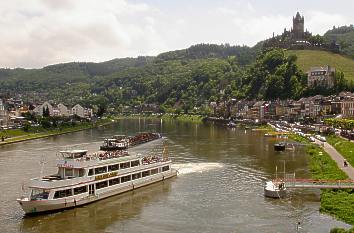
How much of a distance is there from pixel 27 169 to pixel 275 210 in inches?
1441

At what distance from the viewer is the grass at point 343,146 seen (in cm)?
6631

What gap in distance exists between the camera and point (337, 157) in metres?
68.6

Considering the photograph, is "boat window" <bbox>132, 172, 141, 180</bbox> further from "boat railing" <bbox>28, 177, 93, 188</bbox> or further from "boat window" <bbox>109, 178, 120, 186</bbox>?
"boat railing" <bbox>28, 177, 93, 188</bbox>

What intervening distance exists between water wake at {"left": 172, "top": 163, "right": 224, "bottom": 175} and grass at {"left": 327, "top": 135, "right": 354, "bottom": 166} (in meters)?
18.2

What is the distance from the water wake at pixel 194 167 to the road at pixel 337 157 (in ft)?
53.2

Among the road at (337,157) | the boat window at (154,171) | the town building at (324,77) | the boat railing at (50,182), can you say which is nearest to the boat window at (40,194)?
the boat railing at (50,182)

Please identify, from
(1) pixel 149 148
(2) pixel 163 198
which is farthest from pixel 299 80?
(2) pixel 163 198

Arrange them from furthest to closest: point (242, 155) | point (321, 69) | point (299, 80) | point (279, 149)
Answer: point (299, 80)
point (321, 69)
point (279, 149)
point (242, 155)

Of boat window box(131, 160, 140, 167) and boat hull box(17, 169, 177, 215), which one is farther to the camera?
boat window box(131, 160, 140, 167)

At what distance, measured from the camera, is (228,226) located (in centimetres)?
3659

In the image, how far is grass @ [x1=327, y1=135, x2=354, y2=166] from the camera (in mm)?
66312

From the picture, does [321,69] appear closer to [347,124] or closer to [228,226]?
[347,124]

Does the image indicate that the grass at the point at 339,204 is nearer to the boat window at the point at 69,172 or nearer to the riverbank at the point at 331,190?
the riverbank at the point at 331,190

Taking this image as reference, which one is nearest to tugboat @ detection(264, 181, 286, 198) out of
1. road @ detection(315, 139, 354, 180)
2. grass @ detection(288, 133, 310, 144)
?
road @ detection(315, 139, 354, 180)
